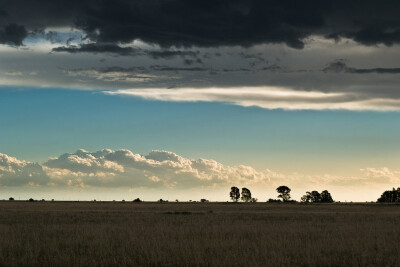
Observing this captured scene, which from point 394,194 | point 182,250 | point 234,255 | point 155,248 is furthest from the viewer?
point 394,194

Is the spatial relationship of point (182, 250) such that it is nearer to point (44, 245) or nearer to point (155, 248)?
point (155, 248)

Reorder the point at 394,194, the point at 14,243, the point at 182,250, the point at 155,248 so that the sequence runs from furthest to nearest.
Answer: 1. the point at 394,194
2. the point at 14,243
3. the point at 155,248
4. the point at 182,250

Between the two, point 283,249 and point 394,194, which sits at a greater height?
point 394,194

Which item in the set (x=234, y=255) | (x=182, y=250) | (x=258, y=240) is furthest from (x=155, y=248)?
(x=258, y=240)

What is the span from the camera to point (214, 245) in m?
23.6

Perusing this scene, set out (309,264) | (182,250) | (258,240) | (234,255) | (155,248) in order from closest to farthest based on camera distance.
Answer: (309,264) → (234,255) → (182,250) → (155,248) → (258,240)

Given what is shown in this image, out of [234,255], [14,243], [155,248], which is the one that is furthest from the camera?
[14,243]

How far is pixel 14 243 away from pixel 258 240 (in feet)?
37.6

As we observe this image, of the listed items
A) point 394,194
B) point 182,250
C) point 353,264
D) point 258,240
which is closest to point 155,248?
point 182,250

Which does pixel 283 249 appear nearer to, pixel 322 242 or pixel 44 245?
pixel 322 242

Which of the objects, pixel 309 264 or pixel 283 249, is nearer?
pixel 309 264

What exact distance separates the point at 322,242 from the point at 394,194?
178 m

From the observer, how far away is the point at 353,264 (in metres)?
18.1

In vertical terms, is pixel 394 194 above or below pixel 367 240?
above
